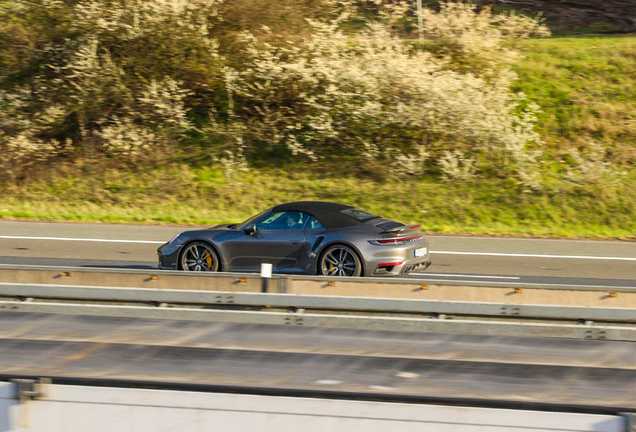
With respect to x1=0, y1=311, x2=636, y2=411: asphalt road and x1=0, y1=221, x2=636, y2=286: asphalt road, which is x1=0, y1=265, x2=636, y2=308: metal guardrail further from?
x1=0, y1=311, x2=636, y2=411: asphalt road

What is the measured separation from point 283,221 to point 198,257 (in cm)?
150

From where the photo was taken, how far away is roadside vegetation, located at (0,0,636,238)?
18.2 m

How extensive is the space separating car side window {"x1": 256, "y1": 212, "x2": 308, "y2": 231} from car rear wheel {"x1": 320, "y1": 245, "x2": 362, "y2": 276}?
0.63 metres

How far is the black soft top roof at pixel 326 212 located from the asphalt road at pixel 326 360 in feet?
18.4

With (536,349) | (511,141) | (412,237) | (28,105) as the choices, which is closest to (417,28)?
(511,141)

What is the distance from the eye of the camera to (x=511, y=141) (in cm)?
1908

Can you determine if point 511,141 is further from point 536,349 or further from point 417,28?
point 536,349

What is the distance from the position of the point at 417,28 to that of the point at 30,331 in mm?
21764

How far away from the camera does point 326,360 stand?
392 centimetres

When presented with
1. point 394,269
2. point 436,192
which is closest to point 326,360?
point 394,269

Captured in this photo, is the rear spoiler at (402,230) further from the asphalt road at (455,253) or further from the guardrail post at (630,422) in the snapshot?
the guardrail post at (630,422)

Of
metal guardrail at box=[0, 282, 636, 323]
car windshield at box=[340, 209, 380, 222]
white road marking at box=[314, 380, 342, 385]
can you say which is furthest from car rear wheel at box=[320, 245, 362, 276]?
white road marking at box=[314, 380, 342, 385]

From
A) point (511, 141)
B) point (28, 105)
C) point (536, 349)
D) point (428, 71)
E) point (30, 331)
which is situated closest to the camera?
point (536, 349)

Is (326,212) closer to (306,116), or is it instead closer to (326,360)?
(326,360)
